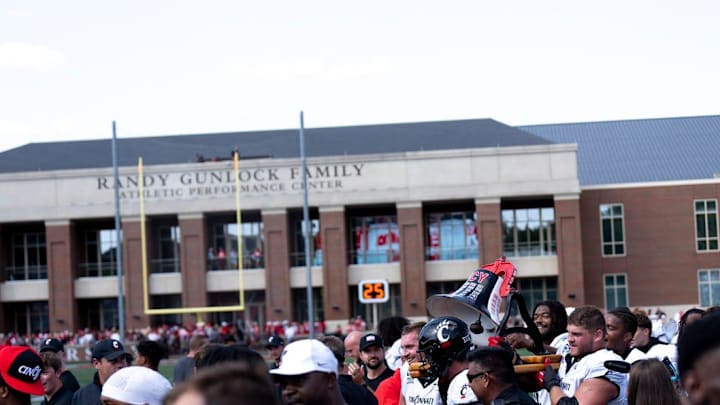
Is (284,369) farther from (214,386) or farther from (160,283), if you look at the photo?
(160,283)

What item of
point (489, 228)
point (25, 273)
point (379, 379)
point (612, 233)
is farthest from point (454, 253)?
point (379, 379)

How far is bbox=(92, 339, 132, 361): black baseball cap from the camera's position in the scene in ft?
29.0

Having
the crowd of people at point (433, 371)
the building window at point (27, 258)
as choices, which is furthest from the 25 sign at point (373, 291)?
the building window at point (27, 258)

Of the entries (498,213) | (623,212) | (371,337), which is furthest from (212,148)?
(371,337)

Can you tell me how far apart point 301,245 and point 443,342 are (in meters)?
52.9

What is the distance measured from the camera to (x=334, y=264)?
5781 cm

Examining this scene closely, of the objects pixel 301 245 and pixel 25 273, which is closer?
pixel 301 245

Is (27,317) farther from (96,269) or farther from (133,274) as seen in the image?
(133,274)

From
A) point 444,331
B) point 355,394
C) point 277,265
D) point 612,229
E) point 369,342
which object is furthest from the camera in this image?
point 612,229

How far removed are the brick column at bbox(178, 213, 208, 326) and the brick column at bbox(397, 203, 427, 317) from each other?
32.0ft

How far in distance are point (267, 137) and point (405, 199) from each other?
1147 cm

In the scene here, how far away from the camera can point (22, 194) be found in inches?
2309

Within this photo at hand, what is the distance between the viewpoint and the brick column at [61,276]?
58469mm

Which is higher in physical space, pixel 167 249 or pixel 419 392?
pixel 167 249
